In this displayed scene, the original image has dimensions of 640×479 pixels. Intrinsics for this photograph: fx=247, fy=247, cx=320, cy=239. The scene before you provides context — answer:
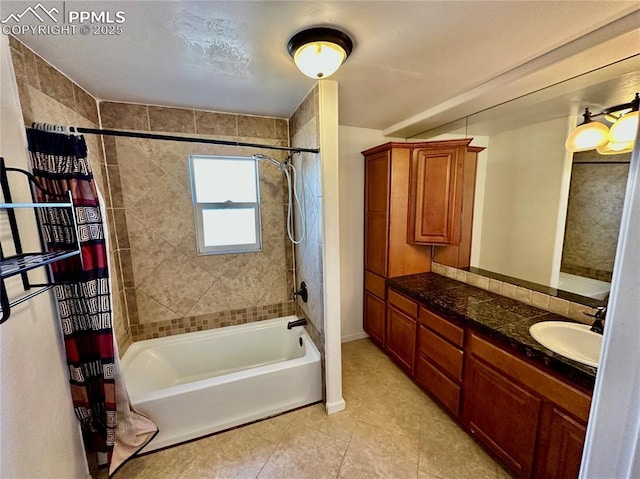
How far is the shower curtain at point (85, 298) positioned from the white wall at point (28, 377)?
49 mm

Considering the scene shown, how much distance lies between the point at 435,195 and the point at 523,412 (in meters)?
1.63

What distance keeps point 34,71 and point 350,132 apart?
7.44 feet

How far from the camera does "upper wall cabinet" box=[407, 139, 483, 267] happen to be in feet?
7.12

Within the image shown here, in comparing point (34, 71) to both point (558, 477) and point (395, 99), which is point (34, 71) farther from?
point (558, 477)

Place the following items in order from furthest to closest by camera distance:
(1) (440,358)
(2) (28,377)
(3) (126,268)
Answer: (3) (126,268) → (1) (440,358) → (2) (28,377)

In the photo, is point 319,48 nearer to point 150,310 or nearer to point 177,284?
point 177,284

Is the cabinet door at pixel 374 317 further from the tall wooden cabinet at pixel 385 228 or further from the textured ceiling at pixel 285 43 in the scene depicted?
the textured ceiling at pixel 285 43

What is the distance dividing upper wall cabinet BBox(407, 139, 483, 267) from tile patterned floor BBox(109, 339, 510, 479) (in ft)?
4.52

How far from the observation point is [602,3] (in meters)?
1.00

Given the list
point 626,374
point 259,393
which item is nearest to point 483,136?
point 626,374

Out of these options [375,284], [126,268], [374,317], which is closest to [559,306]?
[375,284]

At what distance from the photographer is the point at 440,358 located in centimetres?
184

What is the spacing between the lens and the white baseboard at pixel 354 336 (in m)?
2.89

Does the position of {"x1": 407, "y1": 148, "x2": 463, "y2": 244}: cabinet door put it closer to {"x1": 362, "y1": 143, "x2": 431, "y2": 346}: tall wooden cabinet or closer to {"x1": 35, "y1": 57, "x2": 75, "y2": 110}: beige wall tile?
{"x1": 362, "y1": 143, "x2": 431, "y2": 346}: tall wooden cabinet
